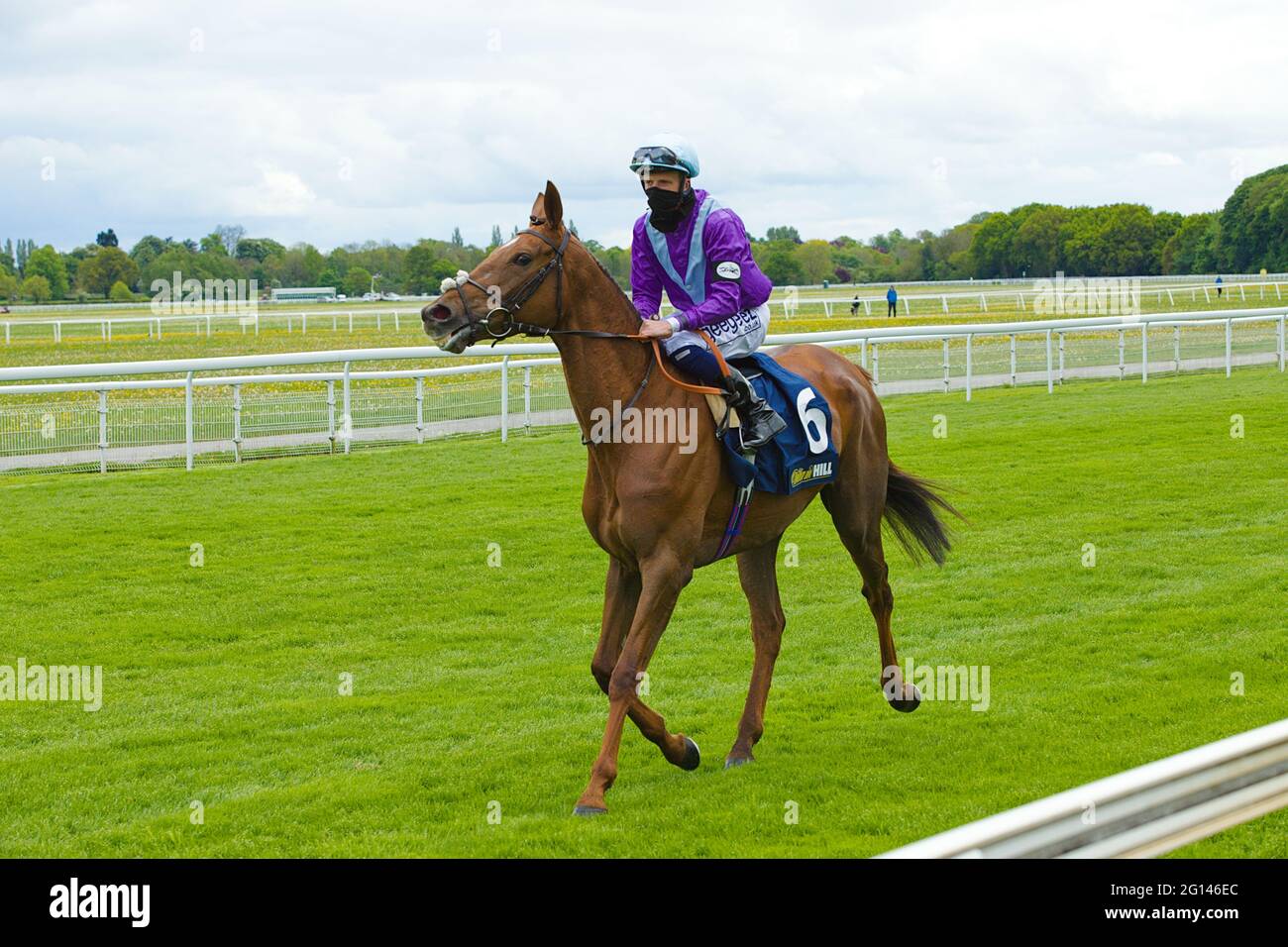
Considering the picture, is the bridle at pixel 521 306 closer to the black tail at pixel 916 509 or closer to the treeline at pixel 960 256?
the black tail at pixel 916 509

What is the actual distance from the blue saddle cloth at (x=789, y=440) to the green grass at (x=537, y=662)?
95 centimetres

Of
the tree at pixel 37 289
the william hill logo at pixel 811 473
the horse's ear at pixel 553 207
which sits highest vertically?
the tree at pixel 37 289

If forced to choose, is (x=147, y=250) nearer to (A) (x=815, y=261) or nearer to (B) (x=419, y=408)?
(A) (x=815, y=261)

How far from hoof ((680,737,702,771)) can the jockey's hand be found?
4.38 feet

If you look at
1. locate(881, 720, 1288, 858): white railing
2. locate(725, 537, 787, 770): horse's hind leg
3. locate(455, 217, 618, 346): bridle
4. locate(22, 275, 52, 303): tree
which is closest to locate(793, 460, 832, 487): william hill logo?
locate(725, 537, 787, 770): horse's hind leg

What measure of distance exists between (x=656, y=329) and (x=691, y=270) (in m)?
0.32

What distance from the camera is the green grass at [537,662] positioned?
418cm

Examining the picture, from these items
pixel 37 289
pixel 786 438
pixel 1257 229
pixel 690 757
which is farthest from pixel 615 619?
pixel 37 289

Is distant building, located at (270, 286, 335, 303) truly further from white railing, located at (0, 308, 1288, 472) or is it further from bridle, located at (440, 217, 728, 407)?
bridle, located at (440, 217, 728, 407)

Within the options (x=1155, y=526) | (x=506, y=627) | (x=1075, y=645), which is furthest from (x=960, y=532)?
(x=506, y=627)

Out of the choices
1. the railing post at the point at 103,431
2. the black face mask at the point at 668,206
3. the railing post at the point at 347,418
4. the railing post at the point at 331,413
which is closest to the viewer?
the black face mask at the point at 668,206

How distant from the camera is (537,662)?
6.22 meters

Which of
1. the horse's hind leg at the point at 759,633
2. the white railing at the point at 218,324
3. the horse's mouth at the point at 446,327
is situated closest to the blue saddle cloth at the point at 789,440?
the horse's hind leg at the point at 759,633
